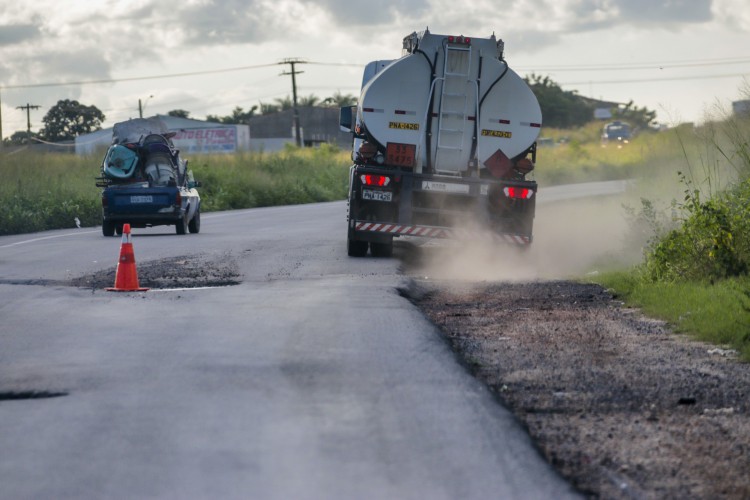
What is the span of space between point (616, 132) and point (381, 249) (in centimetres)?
8258

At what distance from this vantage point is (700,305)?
11.4 metres

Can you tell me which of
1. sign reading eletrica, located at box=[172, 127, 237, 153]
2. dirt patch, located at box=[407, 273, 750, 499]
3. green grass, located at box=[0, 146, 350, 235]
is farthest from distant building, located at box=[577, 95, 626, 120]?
dirt patch, located at box=[407, 273, 750, 499]

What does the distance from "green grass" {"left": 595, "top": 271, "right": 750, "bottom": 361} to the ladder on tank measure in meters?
3.88

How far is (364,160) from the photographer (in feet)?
57.8

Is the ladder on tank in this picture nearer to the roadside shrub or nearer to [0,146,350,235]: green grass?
the roadside shrub

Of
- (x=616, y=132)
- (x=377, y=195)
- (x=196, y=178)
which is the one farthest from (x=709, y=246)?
(x=616, y=132)

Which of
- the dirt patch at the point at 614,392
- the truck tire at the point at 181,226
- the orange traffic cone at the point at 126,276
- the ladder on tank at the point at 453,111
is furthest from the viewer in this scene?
the truck tire at the point at 181,226

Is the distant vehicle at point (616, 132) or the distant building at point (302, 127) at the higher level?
the distant vehicle at point (616, 132)

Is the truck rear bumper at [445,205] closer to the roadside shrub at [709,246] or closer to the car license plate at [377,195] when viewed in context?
the car license plate at [377,195]

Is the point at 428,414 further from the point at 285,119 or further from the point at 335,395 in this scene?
the point at 285,119

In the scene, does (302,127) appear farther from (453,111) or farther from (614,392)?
(614,392)

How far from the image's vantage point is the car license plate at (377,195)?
57.1ft

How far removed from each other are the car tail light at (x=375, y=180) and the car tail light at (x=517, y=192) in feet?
5.70

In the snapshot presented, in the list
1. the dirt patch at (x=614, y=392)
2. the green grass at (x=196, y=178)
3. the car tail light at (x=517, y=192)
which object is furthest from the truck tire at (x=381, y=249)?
the green grass at (x=196, y=178)
